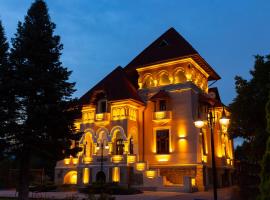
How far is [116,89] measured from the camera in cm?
3203

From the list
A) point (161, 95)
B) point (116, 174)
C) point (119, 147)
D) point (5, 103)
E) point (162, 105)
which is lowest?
point (116, 174)

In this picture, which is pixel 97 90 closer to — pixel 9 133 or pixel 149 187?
pixel 149 187

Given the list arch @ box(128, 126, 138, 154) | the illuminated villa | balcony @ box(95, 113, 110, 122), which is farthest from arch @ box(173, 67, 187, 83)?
balcony @ box(95, 113, 110, 122)

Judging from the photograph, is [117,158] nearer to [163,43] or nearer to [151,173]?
[151,173]

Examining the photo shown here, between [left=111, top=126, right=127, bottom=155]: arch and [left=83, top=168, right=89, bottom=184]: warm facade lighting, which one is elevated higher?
[left=111, top=126, right=127, bottom=155]: arch

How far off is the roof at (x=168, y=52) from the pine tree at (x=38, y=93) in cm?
1496

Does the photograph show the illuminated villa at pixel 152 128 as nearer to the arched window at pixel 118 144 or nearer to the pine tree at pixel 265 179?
the arched window at pixel 118 144

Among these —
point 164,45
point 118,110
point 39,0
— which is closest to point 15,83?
point 39,0

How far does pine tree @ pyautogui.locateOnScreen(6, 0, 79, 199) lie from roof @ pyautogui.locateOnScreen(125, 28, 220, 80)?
15.0 metres

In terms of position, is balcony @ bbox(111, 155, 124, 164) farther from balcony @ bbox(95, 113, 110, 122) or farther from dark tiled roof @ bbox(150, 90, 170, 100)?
dark tiled roof @ bbox(150, 90, 170, 100)

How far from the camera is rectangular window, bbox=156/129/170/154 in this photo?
3006cm

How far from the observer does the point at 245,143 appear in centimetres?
2200

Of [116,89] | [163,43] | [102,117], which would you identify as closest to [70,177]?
[102,117]

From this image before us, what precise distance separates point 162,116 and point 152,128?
175 centimetres
